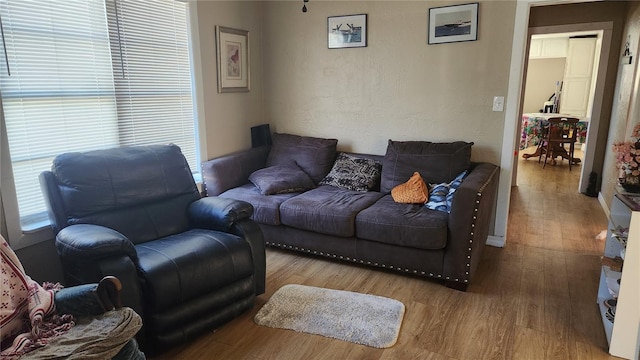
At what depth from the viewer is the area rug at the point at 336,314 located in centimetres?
229

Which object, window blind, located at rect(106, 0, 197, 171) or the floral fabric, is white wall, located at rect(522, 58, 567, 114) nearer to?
the floral fabric

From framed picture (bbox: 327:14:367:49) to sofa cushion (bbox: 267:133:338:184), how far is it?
0.90 m

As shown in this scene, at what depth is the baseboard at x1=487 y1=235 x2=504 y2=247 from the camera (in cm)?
353

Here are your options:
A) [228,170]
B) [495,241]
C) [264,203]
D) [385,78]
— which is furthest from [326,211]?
[495,241]

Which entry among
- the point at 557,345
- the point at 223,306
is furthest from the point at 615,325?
the point at 223,306

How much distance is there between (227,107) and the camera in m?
3.92

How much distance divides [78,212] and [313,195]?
166 cm

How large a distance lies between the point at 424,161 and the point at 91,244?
2.43m

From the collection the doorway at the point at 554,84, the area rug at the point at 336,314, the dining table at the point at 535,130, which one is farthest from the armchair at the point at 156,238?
the dining table at the point at 535,130

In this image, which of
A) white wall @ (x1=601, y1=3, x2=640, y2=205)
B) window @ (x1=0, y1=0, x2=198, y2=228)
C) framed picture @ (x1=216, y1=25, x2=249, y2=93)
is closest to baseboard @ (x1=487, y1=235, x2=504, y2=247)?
white wall @ (x1=601, y1=3, x2=640, y2=205)

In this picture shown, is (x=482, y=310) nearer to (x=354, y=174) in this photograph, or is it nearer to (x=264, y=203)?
(x=354, y=174)

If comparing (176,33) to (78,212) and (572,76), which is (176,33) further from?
(572,76)

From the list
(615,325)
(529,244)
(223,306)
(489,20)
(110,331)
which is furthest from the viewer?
(529,244)

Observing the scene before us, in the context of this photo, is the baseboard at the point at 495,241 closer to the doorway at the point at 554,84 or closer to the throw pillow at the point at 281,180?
the throw pillow at the point at 281,180
